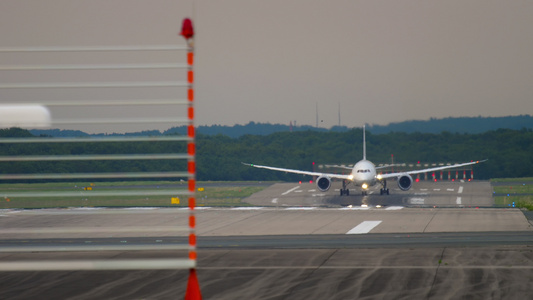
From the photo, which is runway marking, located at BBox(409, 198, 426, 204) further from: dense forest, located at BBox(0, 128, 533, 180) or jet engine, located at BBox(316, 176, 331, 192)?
dense forest, located at BBox(0, 128, 533, 180)

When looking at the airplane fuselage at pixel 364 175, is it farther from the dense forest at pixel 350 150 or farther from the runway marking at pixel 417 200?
the dense forest at pixel 350 150

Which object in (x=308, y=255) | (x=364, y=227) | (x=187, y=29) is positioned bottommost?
(x=364, y=227)

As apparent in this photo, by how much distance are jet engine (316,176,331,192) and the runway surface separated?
61.0 feet

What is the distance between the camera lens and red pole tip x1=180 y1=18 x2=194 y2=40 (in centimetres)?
662

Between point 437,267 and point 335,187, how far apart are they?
158 feet

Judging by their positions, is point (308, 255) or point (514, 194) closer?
point (308, 255)

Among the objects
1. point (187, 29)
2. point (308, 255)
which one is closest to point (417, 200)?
point (308, 255)

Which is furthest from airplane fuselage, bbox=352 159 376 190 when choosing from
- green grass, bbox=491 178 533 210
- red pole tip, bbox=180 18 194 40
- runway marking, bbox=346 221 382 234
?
red pole tip, bbox=180 18 194 40

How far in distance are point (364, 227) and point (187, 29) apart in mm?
23205

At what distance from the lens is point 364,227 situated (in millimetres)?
28891

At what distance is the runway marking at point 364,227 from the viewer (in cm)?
2727

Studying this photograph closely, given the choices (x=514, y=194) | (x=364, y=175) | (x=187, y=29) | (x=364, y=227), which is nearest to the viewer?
(x=187, y=29)

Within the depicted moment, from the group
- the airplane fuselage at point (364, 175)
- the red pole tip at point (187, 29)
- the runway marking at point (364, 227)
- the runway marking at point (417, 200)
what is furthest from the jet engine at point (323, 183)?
the red pole tip at point (187, 29)

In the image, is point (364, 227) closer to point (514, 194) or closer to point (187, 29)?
point (187, 29)
